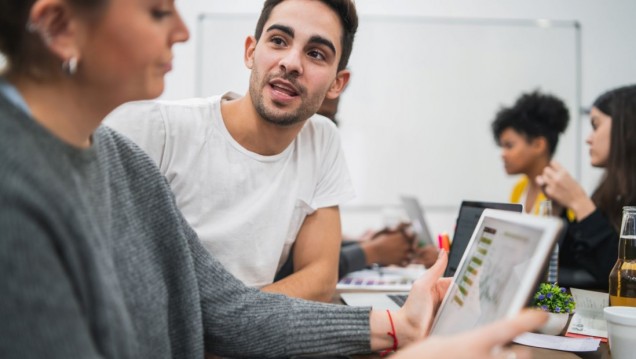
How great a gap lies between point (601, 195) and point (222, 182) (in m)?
1.30

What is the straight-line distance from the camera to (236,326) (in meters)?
0.85

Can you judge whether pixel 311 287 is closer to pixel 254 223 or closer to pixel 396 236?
pixel 254 223

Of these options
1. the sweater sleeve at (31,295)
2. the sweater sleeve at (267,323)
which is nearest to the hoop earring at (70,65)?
the sweater sleeve at (31,295)

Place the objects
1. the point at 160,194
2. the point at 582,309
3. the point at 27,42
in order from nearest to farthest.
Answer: the point at 27,42
the point at 160,194
the point at 582,309

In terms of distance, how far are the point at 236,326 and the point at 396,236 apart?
1192mm

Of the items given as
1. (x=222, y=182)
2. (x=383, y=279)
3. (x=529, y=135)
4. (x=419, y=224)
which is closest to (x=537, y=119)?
(x=529, y=135)

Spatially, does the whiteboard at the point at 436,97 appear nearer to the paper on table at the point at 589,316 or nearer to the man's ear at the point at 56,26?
the paper on table at the point at 589,316

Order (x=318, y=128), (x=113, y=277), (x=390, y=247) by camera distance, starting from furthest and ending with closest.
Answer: (x=390, y=247)
(x=318, y=128)
(x=113, y=277)

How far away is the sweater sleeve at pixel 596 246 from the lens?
138cm

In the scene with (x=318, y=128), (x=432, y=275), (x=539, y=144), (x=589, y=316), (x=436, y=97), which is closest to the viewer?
(x=432, y=275)

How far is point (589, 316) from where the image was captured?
105cm

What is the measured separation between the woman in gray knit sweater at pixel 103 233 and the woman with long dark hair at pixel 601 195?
31.5 inches

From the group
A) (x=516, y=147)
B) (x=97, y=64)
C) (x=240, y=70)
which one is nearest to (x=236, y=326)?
(x=97, y=64)

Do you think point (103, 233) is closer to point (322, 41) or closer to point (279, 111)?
point (279, 111)
